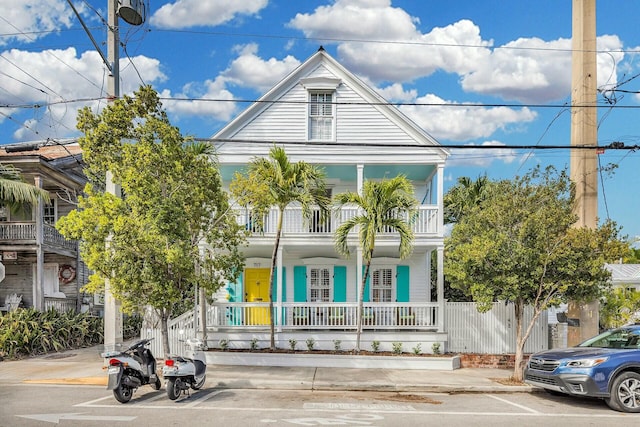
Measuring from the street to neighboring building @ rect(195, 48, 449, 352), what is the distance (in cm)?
491

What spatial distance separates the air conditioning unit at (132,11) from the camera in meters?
13.4

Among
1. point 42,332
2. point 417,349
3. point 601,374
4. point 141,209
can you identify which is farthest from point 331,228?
point 42,332

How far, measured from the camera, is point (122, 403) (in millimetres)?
9914

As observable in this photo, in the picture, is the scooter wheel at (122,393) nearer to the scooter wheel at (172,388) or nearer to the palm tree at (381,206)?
the scooter wheel at (172,388)

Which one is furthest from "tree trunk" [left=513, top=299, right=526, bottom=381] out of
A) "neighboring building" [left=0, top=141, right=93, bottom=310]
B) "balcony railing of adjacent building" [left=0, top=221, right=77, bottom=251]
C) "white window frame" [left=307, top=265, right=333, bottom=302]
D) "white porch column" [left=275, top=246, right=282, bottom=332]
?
"balcony railing of adjacent building" [left=0, top=221, right=77, bottom=251]

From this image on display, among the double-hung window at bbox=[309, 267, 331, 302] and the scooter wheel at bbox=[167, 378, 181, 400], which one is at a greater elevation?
the double-hung window at bbox=[309, 267, 331, 302]

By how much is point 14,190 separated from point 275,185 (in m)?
8.87

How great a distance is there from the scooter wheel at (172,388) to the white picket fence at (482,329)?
6368mm

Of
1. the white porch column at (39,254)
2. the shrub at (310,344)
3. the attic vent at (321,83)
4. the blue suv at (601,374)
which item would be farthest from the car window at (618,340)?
the white porch column at (39,254)

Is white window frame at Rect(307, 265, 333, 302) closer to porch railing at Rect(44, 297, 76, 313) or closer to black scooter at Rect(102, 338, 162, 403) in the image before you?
black scooter at Rect(102, 338, 162, 403)

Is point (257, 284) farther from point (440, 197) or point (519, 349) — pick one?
point (519, 349)

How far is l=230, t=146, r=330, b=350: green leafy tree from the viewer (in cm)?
1393

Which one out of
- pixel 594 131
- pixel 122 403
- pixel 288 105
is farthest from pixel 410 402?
pixel 288 105

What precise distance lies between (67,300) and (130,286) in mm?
14531
